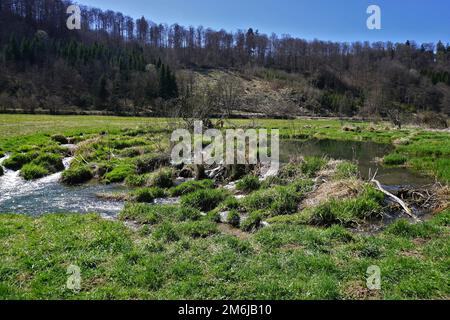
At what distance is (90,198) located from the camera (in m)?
18.0

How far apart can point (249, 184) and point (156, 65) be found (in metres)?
112

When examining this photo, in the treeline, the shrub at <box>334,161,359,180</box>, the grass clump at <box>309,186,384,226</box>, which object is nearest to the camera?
the grass clump at <box>309,186,384,226</box>

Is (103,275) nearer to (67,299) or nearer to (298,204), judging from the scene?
(67,299)

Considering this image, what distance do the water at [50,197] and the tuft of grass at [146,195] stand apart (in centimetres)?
85

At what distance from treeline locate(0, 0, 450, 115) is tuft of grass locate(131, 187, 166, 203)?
1967 inches

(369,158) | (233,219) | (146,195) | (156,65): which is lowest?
(233,219)

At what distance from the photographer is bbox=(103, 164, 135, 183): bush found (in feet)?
71.3

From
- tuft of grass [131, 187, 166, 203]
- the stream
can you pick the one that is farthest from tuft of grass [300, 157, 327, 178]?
tuft of grass [131, 187, 166, 203]

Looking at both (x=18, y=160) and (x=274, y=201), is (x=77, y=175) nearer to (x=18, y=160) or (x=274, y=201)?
(x=18, y=160)

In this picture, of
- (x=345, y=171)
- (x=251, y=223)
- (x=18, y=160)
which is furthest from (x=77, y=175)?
(x=345, y=171)

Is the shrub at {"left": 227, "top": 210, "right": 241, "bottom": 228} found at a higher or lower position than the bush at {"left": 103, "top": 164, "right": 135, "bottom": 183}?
lower

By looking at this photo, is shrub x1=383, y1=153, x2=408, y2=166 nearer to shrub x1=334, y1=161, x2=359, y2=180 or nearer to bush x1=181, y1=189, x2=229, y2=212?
shrub x1=334, y1=161, x2=359, y2=180

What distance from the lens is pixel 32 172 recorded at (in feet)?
72.0
